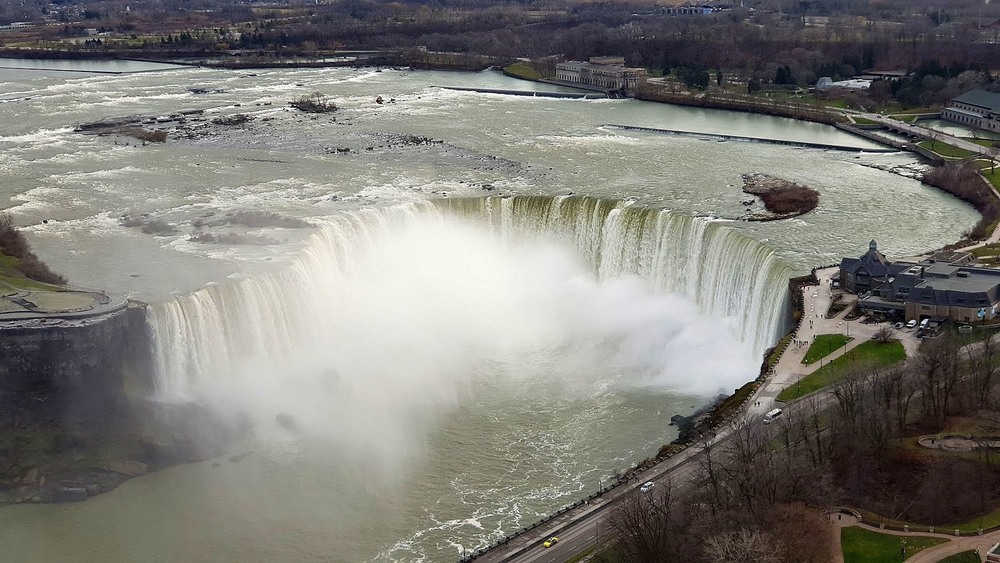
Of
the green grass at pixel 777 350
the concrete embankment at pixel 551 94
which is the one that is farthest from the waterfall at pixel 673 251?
the concrete embankment at pixel 551 94

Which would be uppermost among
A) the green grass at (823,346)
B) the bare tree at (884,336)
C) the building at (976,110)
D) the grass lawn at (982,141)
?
the building at (976,110)

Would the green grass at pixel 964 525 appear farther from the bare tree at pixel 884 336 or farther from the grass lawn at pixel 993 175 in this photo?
the grass lawn at pixel 993 175

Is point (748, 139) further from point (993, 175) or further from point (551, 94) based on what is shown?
point (551, 94)

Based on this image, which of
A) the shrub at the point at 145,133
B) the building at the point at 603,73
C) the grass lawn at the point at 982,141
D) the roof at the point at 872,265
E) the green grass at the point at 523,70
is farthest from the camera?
the green grass at the point at 523,70

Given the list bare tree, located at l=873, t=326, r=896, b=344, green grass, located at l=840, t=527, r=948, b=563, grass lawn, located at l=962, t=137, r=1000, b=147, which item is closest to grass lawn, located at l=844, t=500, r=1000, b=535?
green grass, located at l=840, t=527, r=948, b=563

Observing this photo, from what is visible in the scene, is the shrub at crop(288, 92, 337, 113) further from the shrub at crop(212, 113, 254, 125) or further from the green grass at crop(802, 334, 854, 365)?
the green grass at crop(802, 334, 854, 365)

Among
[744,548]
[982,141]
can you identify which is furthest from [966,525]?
[982,141]
